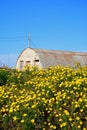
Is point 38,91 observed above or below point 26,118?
above

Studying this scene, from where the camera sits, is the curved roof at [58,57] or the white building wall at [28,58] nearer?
the curved roof at [58,57]

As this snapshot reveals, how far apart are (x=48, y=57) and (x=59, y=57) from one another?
4.59 feet

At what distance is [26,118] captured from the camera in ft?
19.5

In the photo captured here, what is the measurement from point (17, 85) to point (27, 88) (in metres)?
0.59

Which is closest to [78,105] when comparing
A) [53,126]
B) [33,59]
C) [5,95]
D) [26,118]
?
[53,126]

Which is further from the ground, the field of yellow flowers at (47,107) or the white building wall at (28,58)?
the white building wall at (28,58)

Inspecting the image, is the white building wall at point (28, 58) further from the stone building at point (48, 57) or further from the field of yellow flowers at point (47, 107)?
the field of yellow flowers at point (47, 107)

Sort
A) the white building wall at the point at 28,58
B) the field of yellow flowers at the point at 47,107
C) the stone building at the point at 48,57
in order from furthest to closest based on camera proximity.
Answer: the white building wall at the point at 28,58, the stone building at the point at 48,57, the field of yellow flowers at the point at 47,107

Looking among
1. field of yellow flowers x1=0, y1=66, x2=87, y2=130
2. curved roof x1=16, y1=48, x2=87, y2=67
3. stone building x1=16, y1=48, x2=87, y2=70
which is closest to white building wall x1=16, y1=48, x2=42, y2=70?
stone building x1=16, y1=48, x2=87, y2=70

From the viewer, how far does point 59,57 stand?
89.6 feet

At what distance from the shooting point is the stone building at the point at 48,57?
25922 mm

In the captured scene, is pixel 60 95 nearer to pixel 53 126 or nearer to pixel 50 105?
pixel 50 105

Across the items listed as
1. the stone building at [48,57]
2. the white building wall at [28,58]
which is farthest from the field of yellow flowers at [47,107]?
the white building wall at [28,58]

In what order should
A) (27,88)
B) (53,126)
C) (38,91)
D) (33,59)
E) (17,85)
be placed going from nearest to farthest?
1. (53,126)
2. (38,91)
3. (27,88)
4. (17,85)
5. (33,59)
